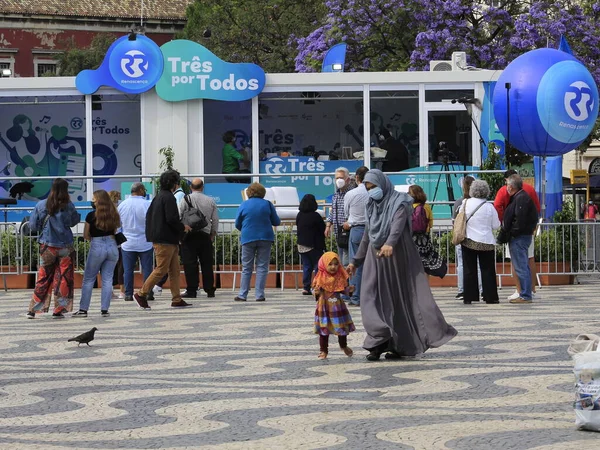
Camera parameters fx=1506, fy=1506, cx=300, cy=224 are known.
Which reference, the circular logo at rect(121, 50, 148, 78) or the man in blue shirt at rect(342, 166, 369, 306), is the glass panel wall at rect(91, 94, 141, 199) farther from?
the man in blue shirt at rect(342, 166, 369, 306)

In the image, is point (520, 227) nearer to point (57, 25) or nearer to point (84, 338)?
point (84, 338)

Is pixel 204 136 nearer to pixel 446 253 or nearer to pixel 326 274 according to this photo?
pixel 446 253

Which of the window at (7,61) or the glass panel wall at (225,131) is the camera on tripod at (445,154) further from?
the window at (7,61)

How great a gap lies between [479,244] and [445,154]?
8.97 m

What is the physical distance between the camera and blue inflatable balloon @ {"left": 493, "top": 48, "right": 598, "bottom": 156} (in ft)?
80.2

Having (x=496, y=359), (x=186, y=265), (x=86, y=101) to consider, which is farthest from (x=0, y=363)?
(x=86, y=101)

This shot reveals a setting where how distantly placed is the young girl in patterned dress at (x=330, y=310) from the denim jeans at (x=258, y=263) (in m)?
7.49

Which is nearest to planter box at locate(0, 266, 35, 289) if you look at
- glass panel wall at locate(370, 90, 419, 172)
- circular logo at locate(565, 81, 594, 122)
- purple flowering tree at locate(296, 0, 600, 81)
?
glass panel wall at locate(370, 90, 419, 172)

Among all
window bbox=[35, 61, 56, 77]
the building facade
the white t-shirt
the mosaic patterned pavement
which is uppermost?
the building facade

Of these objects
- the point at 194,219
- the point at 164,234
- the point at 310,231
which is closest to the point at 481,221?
the point at 310,231

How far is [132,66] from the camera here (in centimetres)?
2683

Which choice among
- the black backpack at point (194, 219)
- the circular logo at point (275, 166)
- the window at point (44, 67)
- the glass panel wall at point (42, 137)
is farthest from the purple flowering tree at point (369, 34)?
the window at point (44, 67)

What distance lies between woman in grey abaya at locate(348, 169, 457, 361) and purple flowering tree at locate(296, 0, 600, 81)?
30988 millimetres

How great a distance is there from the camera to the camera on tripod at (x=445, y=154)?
27125 millimetres
